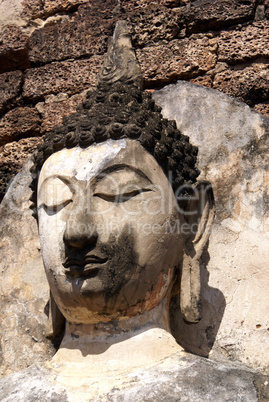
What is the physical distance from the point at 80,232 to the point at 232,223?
0.99 m

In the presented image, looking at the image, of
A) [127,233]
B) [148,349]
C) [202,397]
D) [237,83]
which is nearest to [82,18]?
[237,83]

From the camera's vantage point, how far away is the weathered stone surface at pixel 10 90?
5215mm

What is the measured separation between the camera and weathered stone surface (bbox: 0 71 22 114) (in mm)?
5215

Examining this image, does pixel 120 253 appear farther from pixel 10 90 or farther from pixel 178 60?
pixel 10 90

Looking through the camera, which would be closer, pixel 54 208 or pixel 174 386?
pixel 174 386

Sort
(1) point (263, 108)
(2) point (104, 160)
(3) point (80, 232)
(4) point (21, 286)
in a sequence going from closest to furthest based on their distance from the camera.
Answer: (3) point (80, 232)
(2) point (104, 160)
(4) point (21, 286)
(1) point (263, 108)

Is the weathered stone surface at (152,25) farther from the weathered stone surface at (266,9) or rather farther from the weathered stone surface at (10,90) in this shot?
the weathered stone surface at (10,90)

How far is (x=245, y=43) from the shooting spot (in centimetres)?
471

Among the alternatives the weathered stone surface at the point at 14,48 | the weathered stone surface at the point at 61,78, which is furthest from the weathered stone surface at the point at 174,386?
the weathered stone surface at the point at 14,48

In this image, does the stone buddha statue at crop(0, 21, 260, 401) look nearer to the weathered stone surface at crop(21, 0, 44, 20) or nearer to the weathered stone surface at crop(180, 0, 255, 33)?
the weathered stone surface at crop(180, 0, 255, 33)

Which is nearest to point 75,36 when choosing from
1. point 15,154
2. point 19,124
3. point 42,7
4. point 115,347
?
point 42,7

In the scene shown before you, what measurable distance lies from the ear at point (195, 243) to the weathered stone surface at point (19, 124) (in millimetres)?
1688

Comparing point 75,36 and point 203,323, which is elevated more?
point 75,36

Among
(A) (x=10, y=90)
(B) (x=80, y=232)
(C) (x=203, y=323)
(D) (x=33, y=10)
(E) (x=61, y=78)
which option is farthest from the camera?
(D) (x=33, y=10)
